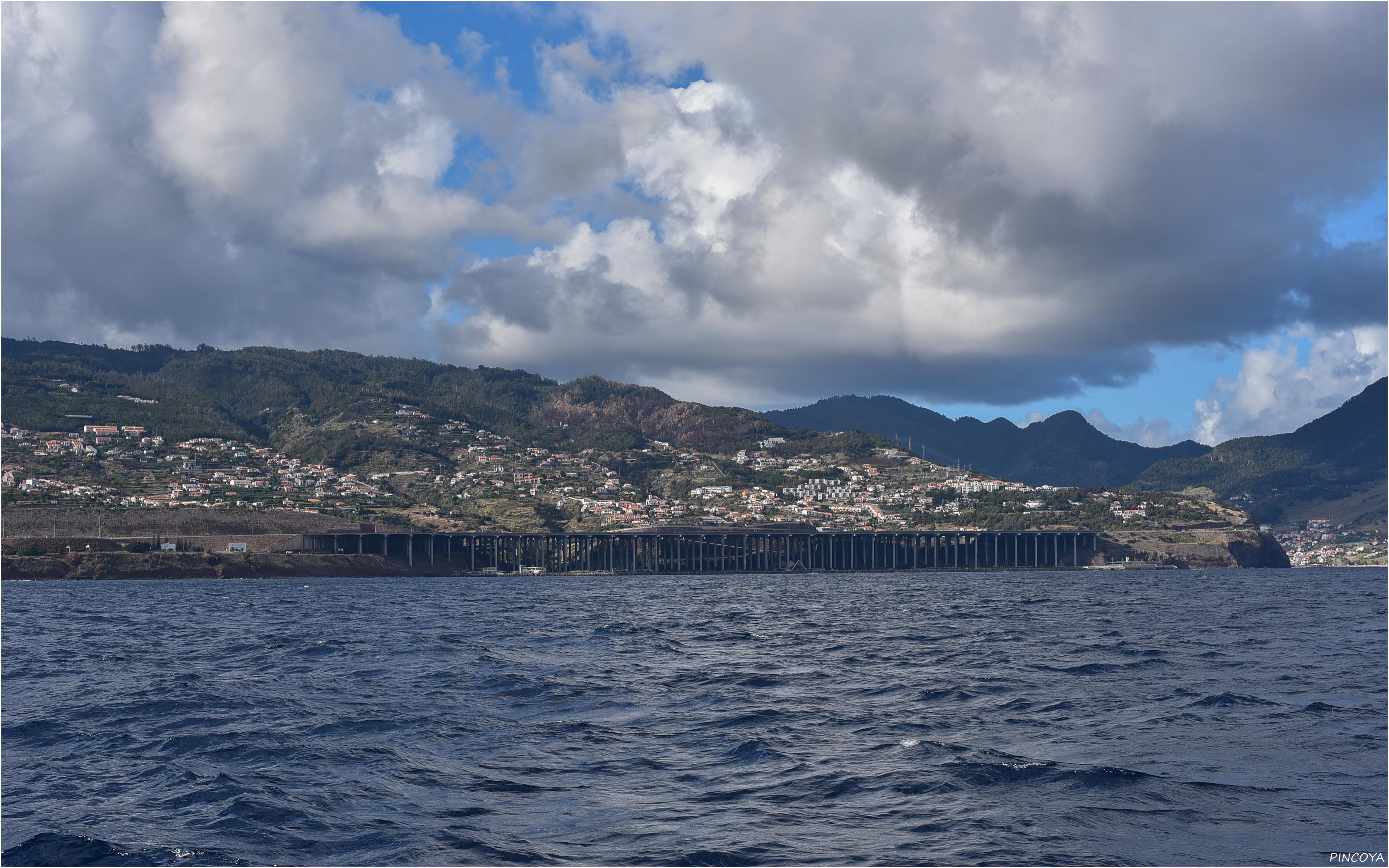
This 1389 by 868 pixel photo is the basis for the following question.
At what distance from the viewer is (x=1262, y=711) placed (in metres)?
32.1

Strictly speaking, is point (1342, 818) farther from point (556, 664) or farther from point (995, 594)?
point (995, 594)

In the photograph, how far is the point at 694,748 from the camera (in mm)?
27109

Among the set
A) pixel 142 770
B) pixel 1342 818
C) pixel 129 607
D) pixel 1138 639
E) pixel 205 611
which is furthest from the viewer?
pixel 129 607

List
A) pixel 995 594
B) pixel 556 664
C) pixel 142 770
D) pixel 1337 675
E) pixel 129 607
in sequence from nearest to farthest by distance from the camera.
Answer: pixel 142 770, pixel 1337 675, pixel 556 664, pixel 129 607, pixel 995 594

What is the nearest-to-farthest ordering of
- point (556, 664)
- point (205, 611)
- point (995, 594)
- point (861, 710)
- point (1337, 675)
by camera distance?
point (861, 710), point (1337, 675), point (556, 664), point (205, 611), point (995, 594)

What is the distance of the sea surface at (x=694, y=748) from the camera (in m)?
19.0

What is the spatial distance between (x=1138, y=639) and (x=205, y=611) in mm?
72298

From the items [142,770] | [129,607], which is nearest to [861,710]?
[142,770]

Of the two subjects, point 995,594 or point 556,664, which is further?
point 995,594

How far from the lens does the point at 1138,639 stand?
189 feet

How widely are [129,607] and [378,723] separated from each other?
7856cm

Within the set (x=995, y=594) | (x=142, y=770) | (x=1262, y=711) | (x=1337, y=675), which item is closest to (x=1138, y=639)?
(x=1337, y=675)

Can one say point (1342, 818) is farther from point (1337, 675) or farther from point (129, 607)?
point (129, 607)

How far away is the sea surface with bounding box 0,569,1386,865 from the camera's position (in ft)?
62.2
